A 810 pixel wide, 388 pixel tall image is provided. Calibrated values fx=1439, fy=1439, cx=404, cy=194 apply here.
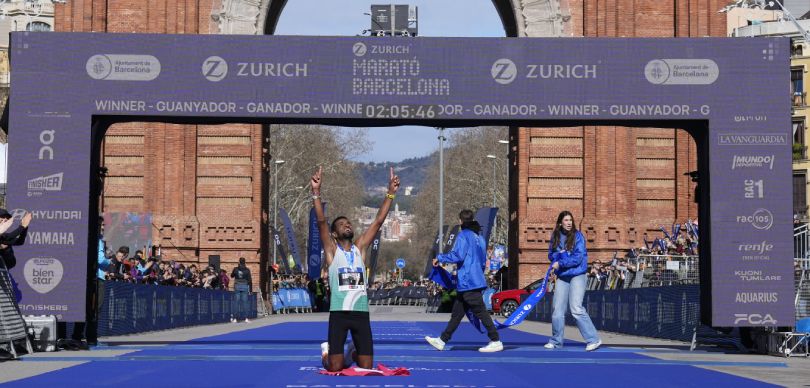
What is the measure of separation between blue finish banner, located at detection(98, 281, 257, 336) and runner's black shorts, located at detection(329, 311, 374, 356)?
9.85 metres

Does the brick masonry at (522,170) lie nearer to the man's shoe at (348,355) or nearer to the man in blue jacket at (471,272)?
the man in blue jacket at (471,272)

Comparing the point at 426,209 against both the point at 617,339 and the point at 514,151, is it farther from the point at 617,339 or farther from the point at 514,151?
the point at 617,339

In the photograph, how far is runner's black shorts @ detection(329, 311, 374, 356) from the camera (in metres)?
13.2

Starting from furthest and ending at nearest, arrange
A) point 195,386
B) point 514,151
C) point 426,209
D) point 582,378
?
point 426,209 → point 514,151 → point 582,378 → point 195,386

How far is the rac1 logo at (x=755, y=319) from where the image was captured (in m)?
18.9

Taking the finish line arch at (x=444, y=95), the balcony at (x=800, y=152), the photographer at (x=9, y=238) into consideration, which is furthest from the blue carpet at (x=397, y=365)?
the balcony at (x=800, y=152)

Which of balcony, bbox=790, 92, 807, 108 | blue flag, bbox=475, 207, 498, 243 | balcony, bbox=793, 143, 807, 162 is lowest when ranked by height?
blue flag, bbox=475, 207, 498, 243

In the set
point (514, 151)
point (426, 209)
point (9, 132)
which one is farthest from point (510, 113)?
point (426, 209)

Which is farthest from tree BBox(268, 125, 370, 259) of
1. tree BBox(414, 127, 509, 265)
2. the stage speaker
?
the stage speaker

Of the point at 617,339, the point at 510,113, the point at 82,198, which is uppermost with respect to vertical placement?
the point at 510,113

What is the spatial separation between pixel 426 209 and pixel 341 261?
122070 millimetres

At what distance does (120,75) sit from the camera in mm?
18953

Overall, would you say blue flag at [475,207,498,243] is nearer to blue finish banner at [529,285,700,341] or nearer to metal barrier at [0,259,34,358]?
blue finish banner at [529,285,700,341]

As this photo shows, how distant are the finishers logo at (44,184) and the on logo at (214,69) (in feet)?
7.58
